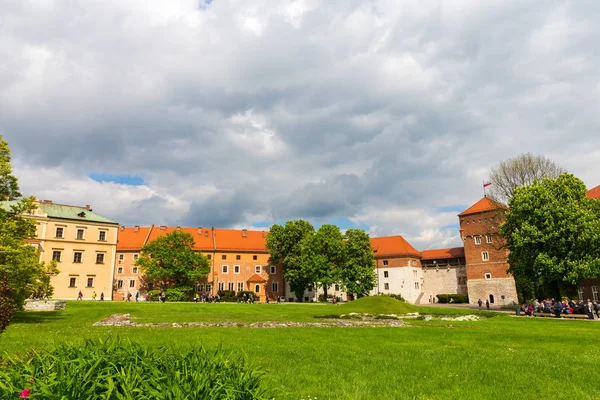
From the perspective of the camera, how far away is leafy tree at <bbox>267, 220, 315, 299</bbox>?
7138 centimetres

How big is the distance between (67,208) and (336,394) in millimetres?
64194

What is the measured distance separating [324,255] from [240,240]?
23874 mm

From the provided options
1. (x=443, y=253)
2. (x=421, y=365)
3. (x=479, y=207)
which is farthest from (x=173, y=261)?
(x=421, y=365)

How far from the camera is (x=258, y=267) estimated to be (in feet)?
268

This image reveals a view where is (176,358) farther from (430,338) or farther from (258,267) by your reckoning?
(258,267)

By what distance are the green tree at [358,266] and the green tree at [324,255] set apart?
4.26 ft

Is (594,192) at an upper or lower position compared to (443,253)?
upper

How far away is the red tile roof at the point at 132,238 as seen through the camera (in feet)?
252

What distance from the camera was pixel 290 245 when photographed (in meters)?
74.3

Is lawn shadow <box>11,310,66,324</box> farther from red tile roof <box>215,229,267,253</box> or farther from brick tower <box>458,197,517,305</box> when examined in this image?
brick tower <box>458,197,517,305</box>

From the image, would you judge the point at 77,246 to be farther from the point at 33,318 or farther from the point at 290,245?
the point at 290,245

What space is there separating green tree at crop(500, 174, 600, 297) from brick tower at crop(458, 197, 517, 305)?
20.5 meters

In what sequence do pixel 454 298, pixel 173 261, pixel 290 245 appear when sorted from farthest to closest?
pixel 454 298 → pixel 290 245 → pixel 173 261

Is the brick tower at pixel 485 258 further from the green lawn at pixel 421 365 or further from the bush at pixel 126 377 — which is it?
the bush at pixel 126 377
